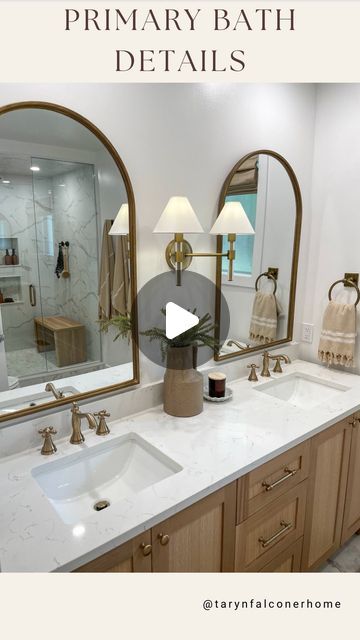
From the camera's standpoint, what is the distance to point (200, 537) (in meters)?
1.15

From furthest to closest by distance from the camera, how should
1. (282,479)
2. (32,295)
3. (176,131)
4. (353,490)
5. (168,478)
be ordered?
(353,490) → (176,131) → (282,479) → (32,295) → (168,478)

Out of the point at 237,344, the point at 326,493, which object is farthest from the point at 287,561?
the point at 237,344

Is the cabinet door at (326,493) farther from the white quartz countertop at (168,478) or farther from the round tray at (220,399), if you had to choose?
the round tray at (220,399)

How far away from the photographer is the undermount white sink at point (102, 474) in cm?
119

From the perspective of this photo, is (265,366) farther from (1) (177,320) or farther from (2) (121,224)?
(2) (121,224)

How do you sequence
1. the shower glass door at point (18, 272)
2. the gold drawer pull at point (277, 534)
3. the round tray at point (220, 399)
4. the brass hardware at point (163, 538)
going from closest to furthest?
the brass hardware at point (163, 538) → the shower glass door at point (18, 272) → the gold drawer pull at point (277, 534) → the round tray at point (220, 399)

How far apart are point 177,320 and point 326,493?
0.99 m

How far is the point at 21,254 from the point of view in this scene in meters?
1.21

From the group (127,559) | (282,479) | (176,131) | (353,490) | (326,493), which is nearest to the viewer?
(127,559)

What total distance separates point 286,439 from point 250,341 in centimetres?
71

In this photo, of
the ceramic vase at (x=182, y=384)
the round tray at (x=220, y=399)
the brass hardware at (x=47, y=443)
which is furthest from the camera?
the round tray at (x=220, y=399)

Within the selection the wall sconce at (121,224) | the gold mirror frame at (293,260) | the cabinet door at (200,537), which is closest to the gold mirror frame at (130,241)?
the wall sconce at (121,224)

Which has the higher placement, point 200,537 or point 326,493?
point 200,537

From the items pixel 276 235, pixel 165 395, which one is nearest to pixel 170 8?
pixel 276 235
